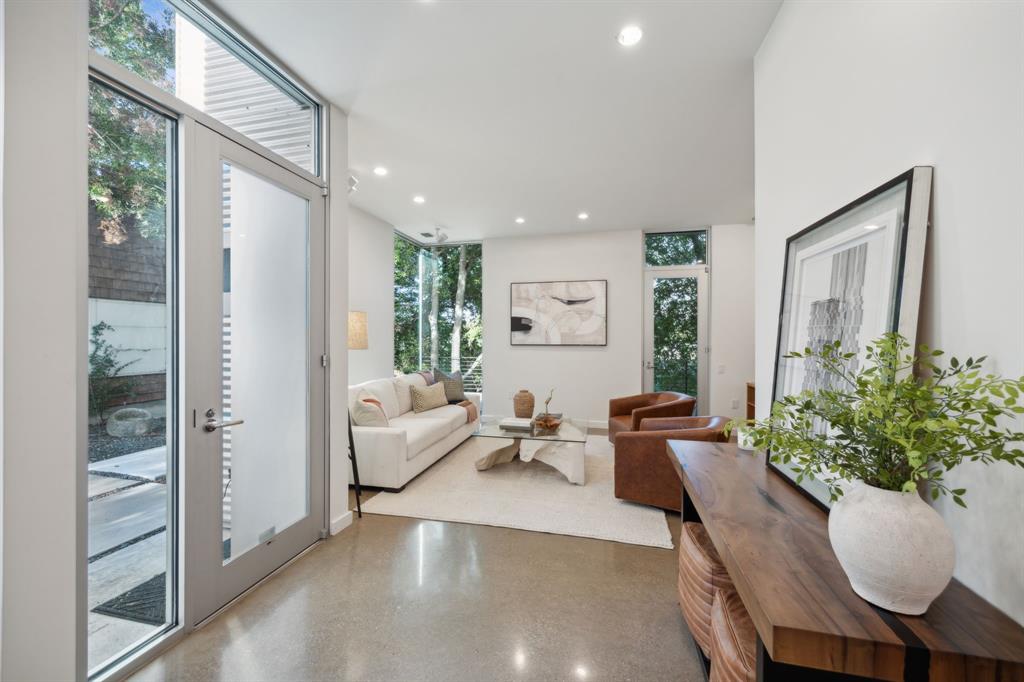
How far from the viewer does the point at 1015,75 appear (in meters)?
0.81

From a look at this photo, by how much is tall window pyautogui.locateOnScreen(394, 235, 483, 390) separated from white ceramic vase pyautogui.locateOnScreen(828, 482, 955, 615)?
5.93 metres

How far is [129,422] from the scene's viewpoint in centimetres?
166

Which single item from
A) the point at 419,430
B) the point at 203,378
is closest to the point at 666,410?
the point at 419,430

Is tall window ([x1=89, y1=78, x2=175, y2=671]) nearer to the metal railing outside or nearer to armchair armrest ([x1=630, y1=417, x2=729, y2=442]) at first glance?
armchair armrest ([x1=630, y1=417, x2=729, y2=442])

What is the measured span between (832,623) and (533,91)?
111 inches

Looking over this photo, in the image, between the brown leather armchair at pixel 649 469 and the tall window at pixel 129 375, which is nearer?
the tall window at pixel 129 375

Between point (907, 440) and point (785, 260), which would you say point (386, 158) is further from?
point (907, 440)

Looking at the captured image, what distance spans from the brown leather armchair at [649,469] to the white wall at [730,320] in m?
2.76

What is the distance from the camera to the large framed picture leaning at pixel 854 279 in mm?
1035

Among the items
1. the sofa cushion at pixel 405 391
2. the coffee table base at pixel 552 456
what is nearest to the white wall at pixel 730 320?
the coffee table base at pixel 552 456

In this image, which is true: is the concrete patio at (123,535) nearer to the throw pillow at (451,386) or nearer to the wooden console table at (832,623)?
the wooden console table at (832,623)

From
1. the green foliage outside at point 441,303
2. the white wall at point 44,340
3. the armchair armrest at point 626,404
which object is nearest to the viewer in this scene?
the white wall at point 44,340

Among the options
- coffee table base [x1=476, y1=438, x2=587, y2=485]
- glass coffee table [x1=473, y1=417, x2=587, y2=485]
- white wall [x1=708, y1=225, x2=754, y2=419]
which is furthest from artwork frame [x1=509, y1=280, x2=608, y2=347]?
coffee table base [x1=476, y1=438, x2=587, y2=485]

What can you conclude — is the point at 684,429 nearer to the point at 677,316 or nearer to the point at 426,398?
the point at 426,398
